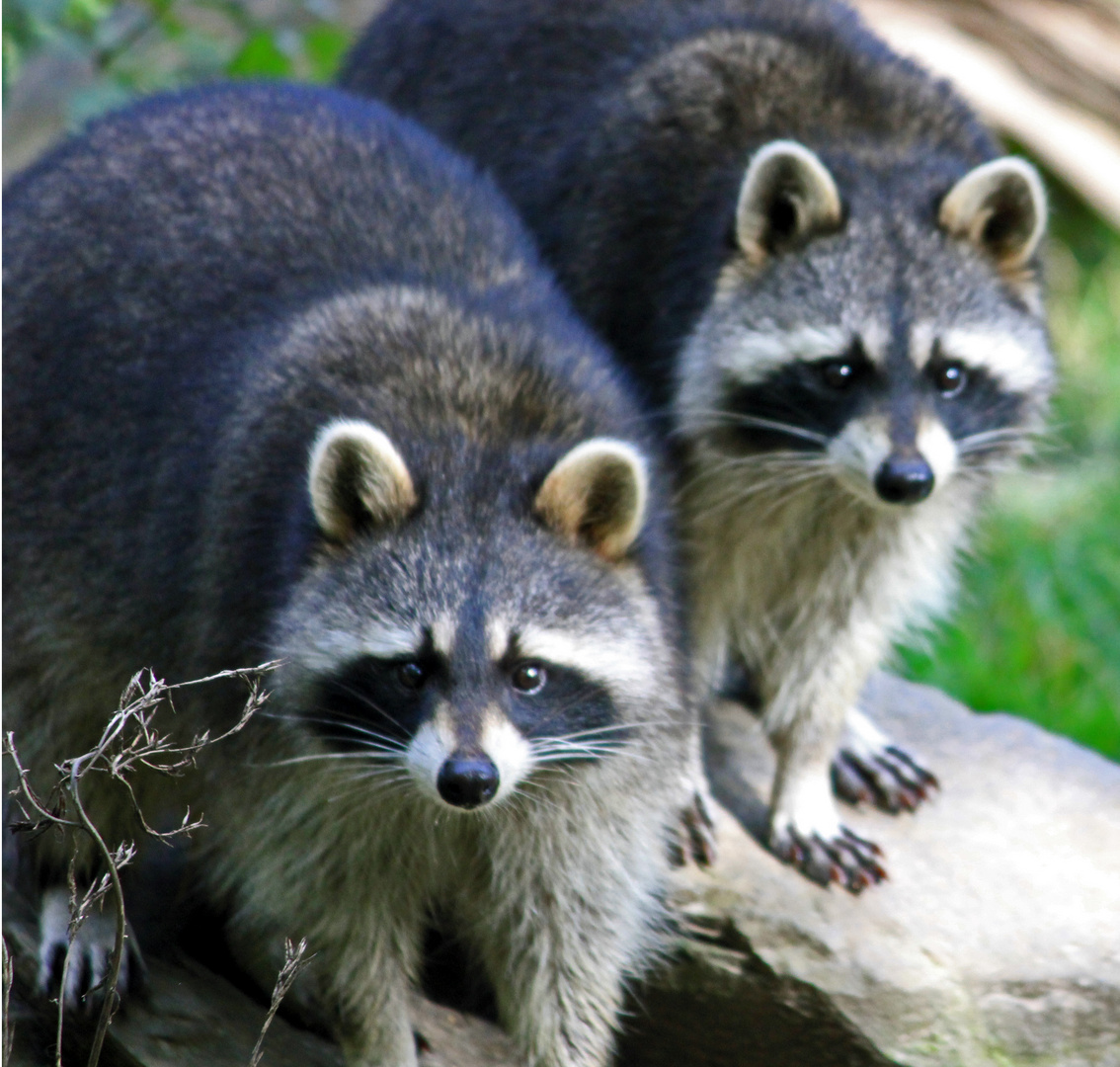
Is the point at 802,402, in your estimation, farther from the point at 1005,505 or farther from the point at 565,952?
the point at 1005,505

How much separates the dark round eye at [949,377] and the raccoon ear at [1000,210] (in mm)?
340

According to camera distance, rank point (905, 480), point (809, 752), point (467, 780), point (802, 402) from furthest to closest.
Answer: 1. point (809, 752)
2. point (802, 402)
3. point (905, 480)
4. point (467, 780)

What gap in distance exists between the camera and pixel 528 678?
3.25m

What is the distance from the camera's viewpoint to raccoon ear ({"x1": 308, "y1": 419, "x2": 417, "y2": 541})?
3266 mm

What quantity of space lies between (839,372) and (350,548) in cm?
137

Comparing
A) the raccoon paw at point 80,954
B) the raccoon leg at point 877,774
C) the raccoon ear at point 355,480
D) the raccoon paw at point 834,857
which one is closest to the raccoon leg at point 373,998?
the raccoon paw at point 80,954

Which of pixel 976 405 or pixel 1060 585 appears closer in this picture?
pixel 976 405

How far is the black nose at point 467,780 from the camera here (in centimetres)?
302

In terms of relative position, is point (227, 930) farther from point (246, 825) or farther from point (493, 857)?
point (493, 857)

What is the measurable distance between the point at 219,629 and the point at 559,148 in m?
1.97

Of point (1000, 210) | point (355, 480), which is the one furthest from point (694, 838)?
point (1000, 210)

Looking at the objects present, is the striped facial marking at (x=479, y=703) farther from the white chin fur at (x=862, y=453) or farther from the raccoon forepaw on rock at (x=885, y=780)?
the raccoon forepaw on rock at (x=885, y=780)

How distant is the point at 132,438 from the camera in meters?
3.94

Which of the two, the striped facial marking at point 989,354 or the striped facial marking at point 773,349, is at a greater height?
the striped facial marking at point 989,354
